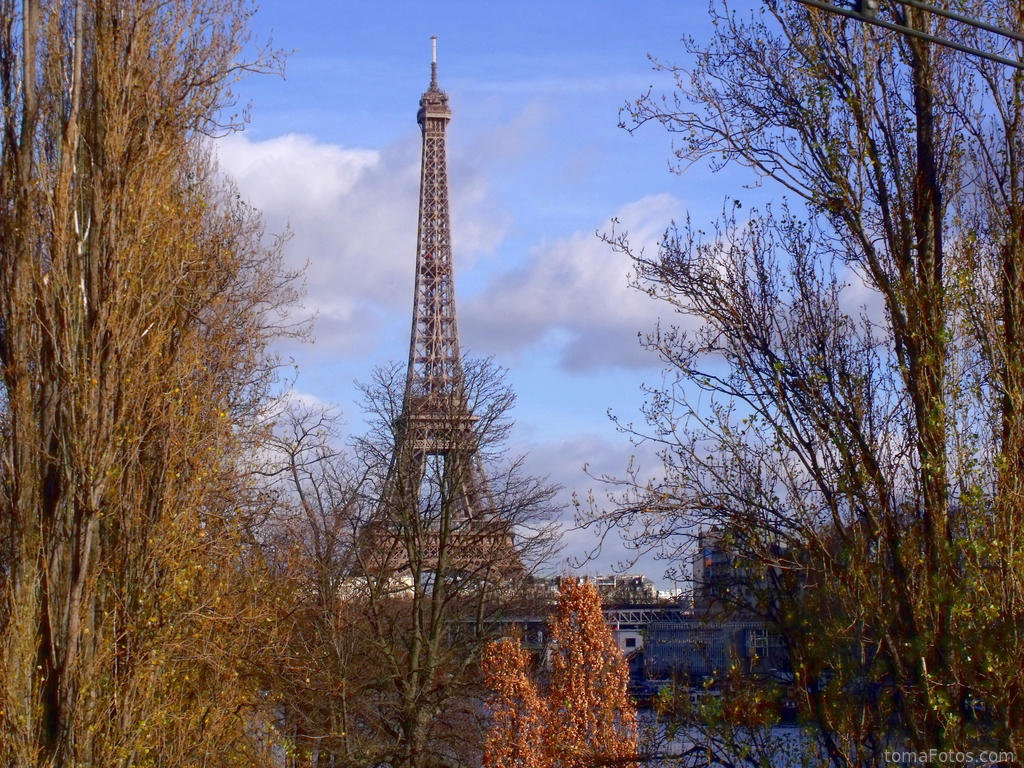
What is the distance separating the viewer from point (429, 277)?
167 ft

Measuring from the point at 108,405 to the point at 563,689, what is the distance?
1253cm

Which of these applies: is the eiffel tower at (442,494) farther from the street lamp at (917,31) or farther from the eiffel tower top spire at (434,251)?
the eiffel tower top spire at (434,251)

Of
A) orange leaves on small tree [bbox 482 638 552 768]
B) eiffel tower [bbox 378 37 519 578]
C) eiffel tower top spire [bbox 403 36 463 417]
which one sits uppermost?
eiffel tower top spire [bbox 403 36 463 417]

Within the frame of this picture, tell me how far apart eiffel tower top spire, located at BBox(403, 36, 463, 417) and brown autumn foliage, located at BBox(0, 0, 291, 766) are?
127 ft

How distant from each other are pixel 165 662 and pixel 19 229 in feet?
12.3

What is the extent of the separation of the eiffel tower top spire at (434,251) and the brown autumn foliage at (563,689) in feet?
94.9

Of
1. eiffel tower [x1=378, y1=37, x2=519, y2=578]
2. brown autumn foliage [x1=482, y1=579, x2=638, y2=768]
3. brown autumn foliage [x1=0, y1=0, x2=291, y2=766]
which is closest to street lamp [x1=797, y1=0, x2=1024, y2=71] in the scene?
brown autumn foliage [x1=0, y1=0, x2=291, y2=766]

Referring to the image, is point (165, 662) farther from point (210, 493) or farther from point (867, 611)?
point (867, 611)

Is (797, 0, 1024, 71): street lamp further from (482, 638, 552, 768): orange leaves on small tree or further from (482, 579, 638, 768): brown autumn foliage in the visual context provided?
(482, 638, 552, 768): orange leaves on small tree

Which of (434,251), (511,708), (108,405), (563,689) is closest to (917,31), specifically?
(108,405)

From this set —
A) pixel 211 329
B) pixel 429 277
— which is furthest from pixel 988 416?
pixel 429 277

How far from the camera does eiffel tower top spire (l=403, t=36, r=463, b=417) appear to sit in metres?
50.3

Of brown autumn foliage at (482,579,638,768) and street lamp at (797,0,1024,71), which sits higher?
street lamp at (797,0,1024,71)

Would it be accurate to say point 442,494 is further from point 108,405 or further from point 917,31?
point 917,31
